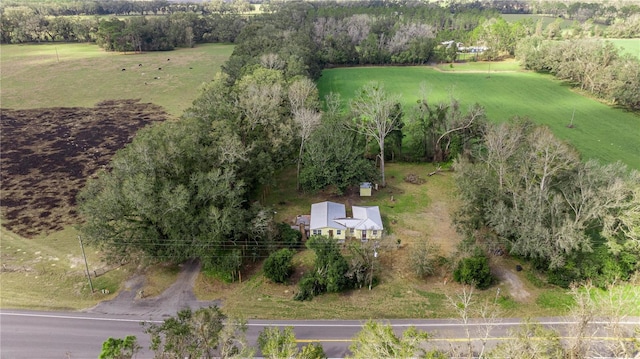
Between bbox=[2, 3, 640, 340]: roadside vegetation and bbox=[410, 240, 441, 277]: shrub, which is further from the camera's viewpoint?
bbox=[410, 240, 441, 277]: shrub

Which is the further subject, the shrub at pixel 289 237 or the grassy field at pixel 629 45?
the grassy field at pixel 629 45

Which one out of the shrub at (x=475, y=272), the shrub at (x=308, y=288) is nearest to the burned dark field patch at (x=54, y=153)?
the shrub at (x=308, y=288)

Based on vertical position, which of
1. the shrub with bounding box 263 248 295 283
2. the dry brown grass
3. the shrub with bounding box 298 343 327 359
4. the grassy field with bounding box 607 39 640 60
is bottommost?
the dry brown grass

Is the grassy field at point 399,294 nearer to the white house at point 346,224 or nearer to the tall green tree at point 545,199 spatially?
the white house at point 346,224

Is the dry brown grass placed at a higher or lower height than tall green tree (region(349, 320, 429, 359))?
lower

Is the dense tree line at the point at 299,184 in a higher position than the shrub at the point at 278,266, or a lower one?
higher

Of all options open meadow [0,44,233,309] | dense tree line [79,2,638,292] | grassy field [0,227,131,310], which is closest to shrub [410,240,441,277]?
dense tree line [79,2,638,292]

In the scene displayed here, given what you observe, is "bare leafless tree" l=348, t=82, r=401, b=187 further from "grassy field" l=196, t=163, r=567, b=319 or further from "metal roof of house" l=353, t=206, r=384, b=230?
"grassy field" l=196, t=163, r=567, b=319
